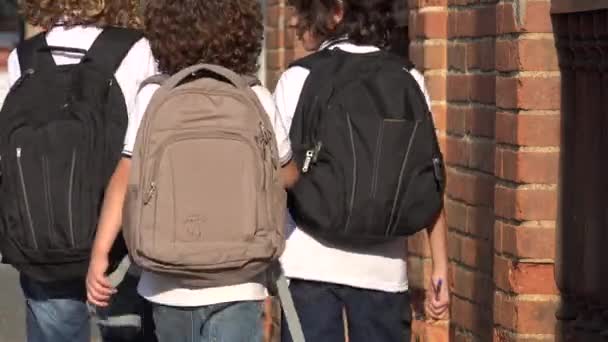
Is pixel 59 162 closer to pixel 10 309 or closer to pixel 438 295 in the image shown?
pixel 438 295

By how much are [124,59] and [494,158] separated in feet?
4.78

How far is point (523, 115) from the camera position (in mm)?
5484

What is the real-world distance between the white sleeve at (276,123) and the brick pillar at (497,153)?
3.54 feet

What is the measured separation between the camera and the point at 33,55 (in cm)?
510

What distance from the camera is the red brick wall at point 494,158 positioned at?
5.49m

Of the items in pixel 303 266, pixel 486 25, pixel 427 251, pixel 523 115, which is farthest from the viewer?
pixel 427 251

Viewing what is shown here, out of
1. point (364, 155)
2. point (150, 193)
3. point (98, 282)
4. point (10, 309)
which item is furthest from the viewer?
point (10, 309)

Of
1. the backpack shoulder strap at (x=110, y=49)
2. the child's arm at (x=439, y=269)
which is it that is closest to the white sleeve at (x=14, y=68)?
the backpack shoulder strap at (x=110, y=49)

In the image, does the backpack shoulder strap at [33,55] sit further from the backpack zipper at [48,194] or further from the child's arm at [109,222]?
the child's arm at [109,222]

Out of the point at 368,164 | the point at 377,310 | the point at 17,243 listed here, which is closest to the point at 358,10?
the point at 368,164

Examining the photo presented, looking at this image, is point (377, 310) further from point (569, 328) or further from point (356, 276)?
point (569, 328)

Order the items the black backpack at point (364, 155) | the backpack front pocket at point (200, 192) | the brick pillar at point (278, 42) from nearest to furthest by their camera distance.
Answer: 1. the backpack front pocket at point (200, 192)
2. the black backpack at point (364, 155)
3. the brick pillar at point (278, 42)

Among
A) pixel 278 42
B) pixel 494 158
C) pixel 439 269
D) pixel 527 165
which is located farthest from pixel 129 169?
pixel 278 42

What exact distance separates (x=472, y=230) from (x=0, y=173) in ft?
6.32
